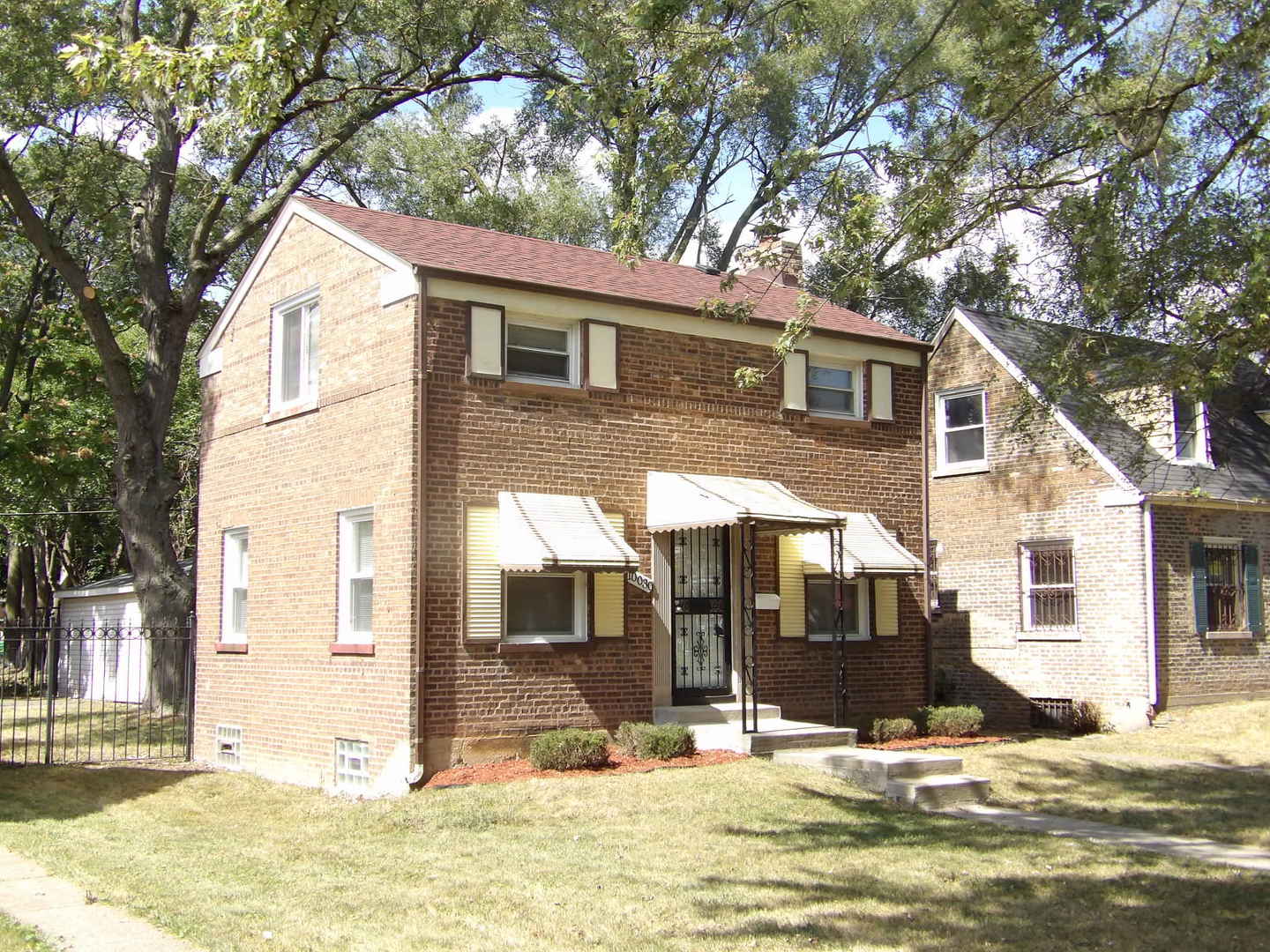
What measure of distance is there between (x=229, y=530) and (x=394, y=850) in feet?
27.1

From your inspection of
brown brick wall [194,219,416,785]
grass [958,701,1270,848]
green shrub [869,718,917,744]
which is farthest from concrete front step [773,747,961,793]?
brown brick wall [194,219,416,785]

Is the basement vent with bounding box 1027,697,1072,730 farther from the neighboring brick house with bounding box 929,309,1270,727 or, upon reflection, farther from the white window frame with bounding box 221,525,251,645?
the white window frame with bounding box 221,525,251,645

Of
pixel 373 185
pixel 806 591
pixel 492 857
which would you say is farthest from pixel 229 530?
pixel 373 185

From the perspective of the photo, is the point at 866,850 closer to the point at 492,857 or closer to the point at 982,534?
the point at 492,857

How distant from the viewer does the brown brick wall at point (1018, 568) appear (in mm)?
19047

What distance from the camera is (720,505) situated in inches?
553

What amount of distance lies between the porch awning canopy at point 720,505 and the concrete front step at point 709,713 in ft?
7.05

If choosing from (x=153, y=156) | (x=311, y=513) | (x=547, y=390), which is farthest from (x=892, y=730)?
(x=153, y=156)

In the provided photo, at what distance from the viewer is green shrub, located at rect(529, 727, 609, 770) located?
13.1m

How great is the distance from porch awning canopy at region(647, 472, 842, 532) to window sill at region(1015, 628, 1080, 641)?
248 inches

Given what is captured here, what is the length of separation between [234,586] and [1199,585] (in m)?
14.4

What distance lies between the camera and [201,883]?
9.22m

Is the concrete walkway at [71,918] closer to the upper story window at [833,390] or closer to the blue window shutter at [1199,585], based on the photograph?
the upper story window at [833,390]

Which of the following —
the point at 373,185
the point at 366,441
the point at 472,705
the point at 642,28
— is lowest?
the point at 472,705
